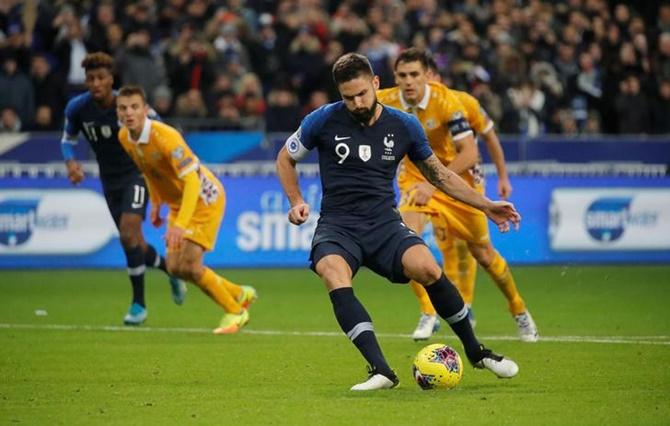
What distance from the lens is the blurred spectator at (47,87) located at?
22672 mm

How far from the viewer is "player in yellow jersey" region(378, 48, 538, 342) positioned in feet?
42.1

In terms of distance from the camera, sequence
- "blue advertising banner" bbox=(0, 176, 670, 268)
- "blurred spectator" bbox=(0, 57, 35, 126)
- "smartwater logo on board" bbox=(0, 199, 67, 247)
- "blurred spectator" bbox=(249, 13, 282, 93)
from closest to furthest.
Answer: "smartwater logo on board" bbox=(0, 199, 67, 247)
"blue advertising banner" bbox=(0, 176, 670, 268)
"blurred spectator" bbox=(0, 57, 35, 126)
"blurred spectator" bbox=(249, 13, 282, 93)

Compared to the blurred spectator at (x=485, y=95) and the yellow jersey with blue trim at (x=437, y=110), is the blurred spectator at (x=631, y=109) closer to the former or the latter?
the blurred spectator at (x=485, y=95)

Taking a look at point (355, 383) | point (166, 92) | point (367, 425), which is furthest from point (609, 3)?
point (367, 425)

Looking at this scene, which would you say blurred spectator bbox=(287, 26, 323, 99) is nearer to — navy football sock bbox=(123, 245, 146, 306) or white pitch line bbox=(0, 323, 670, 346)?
navy football sock bbox=(123, 245, 146, 306)

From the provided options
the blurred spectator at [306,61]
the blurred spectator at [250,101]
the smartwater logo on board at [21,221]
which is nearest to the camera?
the smartwater logo on board at [21,221]

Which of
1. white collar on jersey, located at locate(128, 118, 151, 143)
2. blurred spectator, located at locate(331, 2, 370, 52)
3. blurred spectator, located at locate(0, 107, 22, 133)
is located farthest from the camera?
blurred spectator, located at locate(331, 2, 370, 52)

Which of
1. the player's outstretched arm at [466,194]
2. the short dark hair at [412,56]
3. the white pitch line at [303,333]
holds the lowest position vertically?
the white pitch line at [303,333]

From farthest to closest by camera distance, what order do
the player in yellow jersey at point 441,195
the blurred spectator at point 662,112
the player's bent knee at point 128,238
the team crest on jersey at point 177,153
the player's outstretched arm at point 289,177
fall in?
the blurred spectator at point 662,112, the player's bent knee at point 128,238, the team crest on jersey at point 177,153, the player in yellow jersey at point 441,195, the player's outstretched arm at point 289,177

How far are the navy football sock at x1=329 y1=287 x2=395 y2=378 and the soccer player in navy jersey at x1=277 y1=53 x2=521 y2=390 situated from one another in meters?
0.14

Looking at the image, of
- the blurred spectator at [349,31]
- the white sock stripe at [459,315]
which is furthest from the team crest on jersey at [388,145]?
the blurred spectator at [349,31]

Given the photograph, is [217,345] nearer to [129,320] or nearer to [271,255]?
[129,320]

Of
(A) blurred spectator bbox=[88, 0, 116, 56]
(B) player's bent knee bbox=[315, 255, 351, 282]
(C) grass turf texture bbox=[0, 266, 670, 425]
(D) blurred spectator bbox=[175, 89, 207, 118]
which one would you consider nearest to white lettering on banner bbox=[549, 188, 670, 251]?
(C) grass turf texture bbox=[0, 266, 670, 425]

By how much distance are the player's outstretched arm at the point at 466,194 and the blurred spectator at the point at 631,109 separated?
16.4 m
